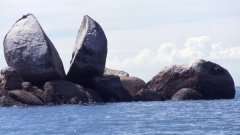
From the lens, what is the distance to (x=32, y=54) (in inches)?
2181

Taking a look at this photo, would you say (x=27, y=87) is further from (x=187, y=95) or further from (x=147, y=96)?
(x=187, y=95)

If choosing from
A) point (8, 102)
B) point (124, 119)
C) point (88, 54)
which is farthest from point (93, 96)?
point (124, 119)

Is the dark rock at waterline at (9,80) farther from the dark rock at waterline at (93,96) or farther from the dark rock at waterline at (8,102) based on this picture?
the dark rock at waterline at (93,96)

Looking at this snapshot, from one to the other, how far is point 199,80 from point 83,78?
9050mm

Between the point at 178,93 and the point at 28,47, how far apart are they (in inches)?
490

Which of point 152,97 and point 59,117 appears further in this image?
point 152,97

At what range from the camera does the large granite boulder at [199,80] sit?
59406mm

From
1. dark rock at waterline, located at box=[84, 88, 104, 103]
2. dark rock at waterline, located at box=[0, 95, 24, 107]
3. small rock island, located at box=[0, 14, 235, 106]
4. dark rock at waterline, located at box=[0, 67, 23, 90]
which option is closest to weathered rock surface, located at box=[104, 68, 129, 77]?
small rock island, located at box=[0, 14, 235, 106]

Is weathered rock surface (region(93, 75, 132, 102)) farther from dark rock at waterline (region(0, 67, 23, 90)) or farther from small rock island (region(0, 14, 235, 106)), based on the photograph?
dark rock at waterline (region(0, 67, 23, 90))

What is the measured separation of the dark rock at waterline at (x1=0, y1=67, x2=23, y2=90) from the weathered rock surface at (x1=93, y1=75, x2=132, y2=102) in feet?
19.6

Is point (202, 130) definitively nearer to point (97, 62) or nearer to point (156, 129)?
point (156, 129)

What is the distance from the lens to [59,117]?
42.7 metres

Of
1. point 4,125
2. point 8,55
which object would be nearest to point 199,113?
point 4,125

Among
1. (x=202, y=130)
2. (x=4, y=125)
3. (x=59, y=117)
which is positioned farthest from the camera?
(x=59, y=117)
